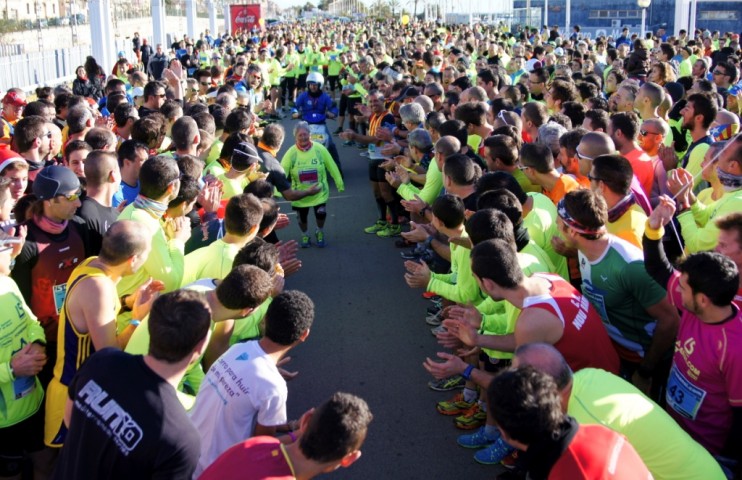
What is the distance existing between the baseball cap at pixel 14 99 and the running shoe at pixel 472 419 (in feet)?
23.0

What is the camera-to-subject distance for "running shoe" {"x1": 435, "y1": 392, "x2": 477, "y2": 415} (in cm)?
561

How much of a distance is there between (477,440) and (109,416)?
3097 millimetres

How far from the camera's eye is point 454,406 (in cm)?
565

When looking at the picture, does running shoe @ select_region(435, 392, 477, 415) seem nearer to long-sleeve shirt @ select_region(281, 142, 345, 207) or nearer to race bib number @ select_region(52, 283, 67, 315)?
race bib number @ select_region(52, 283, 67, 315)

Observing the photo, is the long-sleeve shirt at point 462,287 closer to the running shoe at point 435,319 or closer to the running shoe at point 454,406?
the running shoe at point 454,406

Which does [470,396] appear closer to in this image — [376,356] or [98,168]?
[376,356]

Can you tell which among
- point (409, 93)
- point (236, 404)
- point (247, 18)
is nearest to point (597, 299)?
point (236, 404)

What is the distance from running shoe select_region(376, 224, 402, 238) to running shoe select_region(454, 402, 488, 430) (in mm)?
4821

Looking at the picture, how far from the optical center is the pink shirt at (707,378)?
355 cm

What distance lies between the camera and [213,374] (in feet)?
11.8

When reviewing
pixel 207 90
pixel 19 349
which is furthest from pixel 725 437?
pixel 207 90

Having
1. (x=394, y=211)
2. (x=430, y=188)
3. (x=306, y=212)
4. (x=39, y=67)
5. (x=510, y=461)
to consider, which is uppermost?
(x=39, y=67)

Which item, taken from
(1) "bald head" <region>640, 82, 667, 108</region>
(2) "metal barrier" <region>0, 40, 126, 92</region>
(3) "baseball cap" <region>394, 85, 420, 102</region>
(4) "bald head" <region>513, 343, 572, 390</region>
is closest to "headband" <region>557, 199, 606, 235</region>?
(4) "bald head" <region>513, 343, 572, 390</region>

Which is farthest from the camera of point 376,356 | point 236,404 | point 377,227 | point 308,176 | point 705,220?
point 377,227
